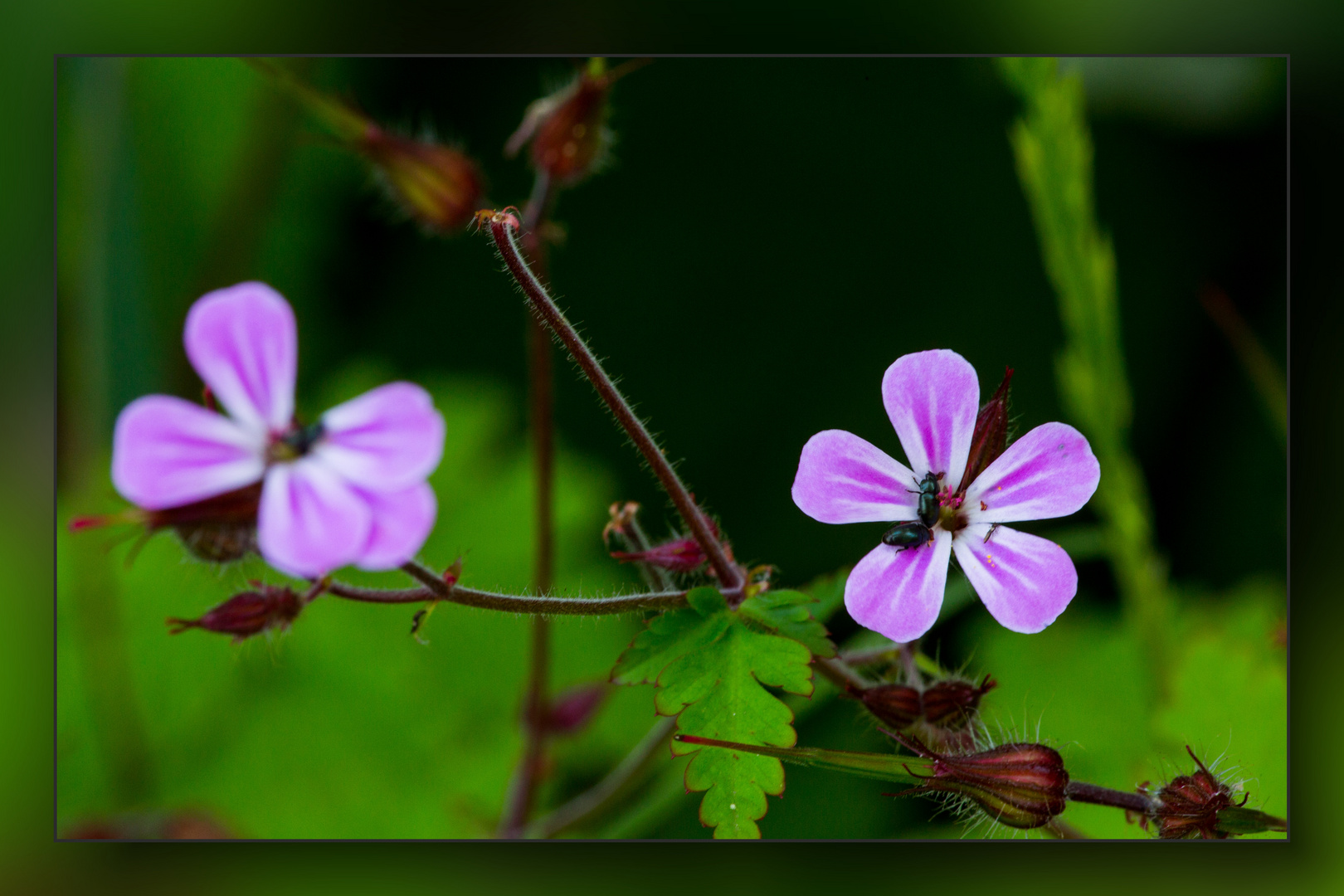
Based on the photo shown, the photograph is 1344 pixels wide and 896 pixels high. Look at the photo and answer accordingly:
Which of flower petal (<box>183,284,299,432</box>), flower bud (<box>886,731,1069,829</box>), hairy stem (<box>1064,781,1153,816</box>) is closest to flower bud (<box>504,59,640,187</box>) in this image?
flower petal (<box>183,284,299,432</box>)

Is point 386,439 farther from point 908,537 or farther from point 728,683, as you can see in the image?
point 908,537

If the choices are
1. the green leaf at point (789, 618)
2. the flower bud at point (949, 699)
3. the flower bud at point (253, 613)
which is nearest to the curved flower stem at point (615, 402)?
the green leaf at point (789, 618)

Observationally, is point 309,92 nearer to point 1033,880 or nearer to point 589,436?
point 589,436

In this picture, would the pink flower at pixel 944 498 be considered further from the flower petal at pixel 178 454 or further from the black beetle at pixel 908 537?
the flower petal at pixel 178 454

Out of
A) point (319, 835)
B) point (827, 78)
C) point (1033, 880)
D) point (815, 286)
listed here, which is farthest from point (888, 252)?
point (319, 835)

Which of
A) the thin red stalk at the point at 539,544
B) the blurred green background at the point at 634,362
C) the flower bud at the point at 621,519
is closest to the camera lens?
the flower bud at the point at 621,519

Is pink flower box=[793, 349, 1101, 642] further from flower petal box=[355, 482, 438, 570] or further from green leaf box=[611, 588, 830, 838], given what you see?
flower petal box=[355, 482, 438, 570]

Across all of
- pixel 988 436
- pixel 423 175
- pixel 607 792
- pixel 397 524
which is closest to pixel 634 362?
pixel 423 175
